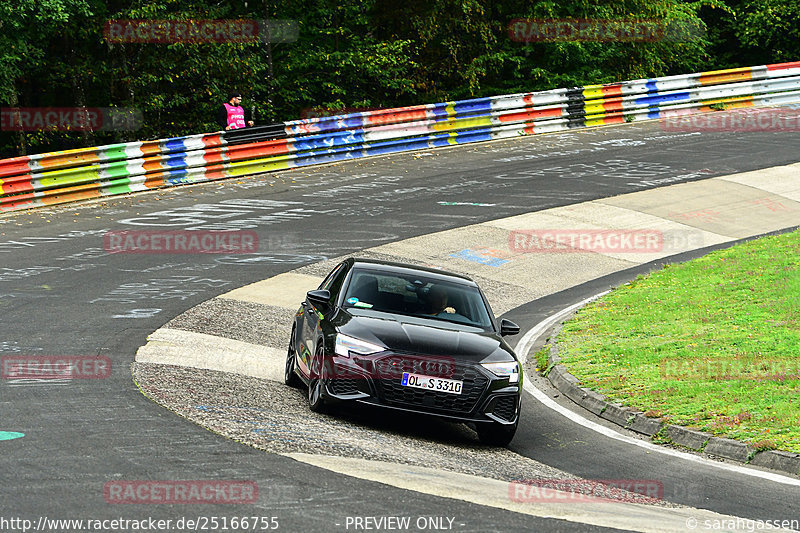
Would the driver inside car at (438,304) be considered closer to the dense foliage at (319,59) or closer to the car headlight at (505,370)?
the car headlight at (505,370)

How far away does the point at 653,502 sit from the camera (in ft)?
25.7

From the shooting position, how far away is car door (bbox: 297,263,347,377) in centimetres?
1046

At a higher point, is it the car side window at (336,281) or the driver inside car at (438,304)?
the car side window at (336,281)

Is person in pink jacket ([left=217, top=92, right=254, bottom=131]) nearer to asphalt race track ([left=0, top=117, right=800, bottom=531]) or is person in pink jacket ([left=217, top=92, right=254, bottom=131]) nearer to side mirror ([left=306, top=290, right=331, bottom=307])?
asphalt race track ([left=0, top=117, right=800, bottom=531])

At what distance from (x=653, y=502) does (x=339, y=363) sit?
3138 millimetres

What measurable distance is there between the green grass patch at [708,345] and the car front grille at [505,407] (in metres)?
1.83

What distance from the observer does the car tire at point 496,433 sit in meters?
9.54

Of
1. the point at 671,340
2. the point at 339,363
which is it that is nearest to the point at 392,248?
the point at 671,340

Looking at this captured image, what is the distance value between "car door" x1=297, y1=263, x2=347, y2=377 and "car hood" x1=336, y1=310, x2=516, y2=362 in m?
0.48

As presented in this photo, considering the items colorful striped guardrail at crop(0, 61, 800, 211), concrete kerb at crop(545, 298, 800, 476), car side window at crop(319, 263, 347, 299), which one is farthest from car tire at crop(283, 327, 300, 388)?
colorful striped guardrail at crop(0, 61, 800, 211)

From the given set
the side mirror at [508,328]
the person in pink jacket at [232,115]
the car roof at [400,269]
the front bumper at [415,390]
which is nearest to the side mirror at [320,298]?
the car roof at [400,269]

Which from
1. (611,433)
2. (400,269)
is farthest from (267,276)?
(611,433)

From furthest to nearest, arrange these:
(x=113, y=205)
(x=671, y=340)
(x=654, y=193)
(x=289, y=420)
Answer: (x=654, y=193), (x=113, y=205), (x=671, y=340), (x=289, y=420)

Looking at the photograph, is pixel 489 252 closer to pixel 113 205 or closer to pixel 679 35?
pixel 113 205
